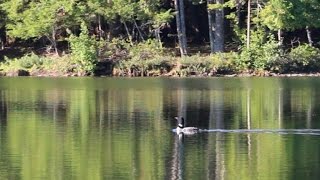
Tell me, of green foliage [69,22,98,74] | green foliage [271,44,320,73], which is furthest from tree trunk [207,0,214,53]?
green foliage [69,22,98,74]

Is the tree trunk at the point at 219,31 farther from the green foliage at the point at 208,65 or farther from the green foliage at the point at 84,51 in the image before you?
the green foliage at the point at 84,51

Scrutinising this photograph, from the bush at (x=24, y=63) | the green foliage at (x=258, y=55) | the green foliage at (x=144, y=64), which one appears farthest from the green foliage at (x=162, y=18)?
the bush at (x=24, y=63)

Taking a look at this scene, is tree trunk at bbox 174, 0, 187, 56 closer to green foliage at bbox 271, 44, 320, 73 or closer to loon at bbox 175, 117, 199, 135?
green foliage at bbox 271, 44, 320, 73

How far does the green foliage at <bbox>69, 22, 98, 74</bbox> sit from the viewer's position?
64.4 meters

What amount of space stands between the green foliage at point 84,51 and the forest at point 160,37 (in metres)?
0.07

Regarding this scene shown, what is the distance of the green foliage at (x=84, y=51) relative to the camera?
2534 inches

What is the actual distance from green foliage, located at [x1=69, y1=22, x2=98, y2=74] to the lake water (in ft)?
33.9

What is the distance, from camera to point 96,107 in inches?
1645

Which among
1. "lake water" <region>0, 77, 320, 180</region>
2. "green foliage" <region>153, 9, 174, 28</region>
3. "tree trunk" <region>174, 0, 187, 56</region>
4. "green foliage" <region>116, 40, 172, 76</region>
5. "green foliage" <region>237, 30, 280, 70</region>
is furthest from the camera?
"tree trunk" <region>174, 0, 187, 56</region>

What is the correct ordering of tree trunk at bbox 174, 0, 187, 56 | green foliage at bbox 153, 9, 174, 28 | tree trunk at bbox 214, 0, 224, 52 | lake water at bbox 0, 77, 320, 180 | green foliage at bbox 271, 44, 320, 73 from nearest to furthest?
lake water at bbox 0, 77, 320, 180 → green foliage at bbox 271, 44, 320, 73 → green foliage at bbox 153, 9, 174, 28 → tree trunk at bbox 174, 0, 187, 56 → tree trunk at bbox 214, 0, 224, 52

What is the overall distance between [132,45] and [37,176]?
43995 mm

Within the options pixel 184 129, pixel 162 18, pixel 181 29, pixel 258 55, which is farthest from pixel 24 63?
pixel 184 129

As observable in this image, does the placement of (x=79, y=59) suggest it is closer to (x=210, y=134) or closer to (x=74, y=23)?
(x=74, y=23)

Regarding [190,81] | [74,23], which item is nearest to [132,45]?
[74,23]
